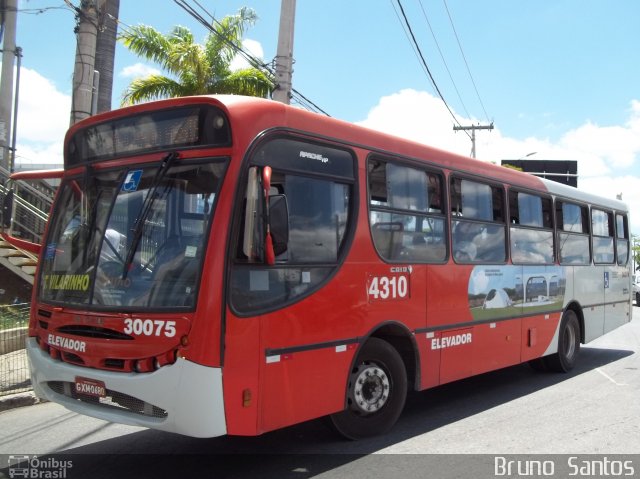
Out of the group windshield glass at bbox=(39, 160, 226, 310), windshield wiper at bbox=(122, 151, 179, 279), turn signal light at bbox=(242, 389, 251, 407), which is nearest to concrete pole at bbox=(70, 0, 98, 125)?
windshield glass at bbox=(39, 160, 226, 310)

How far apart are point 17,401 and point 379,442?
466cm

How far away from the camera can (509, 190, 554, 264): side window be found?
326 inches

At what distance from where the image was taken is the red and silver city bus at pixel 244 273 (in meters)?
4.29

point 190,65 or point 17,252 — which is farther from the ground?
point 190,65

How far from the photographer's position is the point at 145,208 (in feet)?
15.0

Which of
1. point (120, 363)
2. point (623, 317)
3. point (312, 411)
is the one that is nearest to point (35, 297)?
point (120, 363)

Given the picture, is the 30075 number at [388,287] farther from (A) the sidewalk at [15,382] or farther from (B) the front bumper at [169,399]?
(A) the sidewalk at [15,382]

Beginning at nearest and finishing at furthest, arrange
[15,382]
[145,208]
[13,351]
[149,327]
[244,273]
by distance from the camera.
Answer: [149,327], [244,273], [145,208], [15,382], [13,351]

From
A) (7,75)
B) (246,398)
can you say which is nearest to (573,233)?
(246,398)

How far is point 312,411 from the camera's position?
4945 mm

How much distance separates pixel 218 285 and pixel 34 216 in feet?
39.7

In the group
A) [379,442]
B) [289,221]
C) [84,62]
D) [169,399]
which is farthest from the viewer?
[84,62]

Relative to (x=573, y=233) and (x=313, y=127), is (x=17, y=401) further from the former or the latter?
(x=573, y=233)

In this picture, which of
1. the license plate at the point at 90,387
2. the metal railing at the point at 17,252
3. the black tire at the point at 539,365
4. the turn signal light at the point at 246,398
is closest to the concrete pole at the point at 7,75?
the metal railing at the point at 17,252
